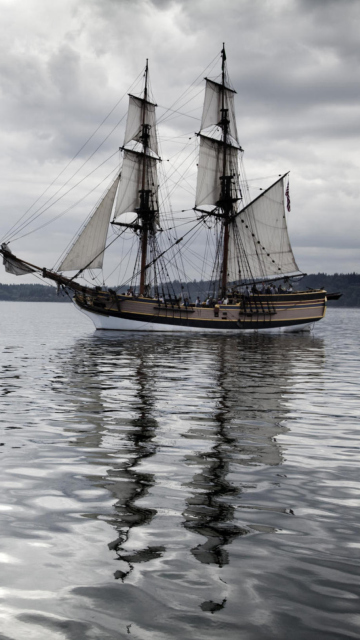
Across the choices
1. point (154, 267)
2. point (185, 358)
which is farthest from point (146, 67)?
point (185, 358)

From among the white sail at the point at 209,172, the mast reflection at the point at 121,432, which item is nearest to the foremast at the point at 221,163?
the white sail at the point at 209,172

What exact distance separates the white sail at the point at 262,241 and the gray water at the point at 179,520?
57.2 m

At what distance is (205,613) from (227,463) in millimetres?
4972

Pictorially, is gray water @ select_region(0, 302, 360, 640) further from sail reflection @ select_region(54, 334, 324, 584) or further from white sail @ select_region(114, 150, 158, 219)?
white sail @ select_region(114, 150, 158, 219)

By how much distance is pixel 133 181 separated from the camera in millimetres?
71188

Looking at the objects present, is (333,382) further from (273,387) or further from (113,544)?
(113,544)

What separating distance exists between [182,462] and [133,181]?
64.4 metres

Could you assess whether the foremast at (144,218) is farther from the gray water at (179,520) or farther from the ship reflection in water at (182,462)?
the gray water at (179,520)

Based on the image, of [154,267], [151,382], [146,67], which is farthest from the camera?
[146,67]

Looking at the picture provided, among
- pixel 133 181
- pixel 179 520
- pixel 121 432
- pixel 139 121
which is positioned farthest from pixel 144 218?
pixel 179 520

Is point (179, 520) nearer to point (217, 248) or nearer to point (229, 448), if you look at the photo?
point (229, 448)

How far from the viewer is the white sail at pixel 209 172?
2931 inches

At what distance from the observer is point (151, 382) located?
20.9m

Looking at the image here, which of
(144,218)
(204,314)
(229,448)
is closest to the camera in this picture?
(229,448)
